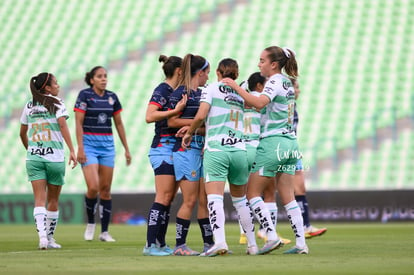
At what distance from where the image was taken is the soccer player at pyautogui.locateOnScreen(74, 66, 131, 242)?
11367 mm

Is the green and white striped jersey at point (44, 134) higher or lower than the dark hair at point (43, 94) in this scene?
lower

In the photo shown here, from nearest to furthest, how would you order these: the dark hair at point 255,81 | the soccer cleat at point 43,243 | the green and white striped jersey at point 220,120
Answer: the green and white striped jersey at point 220,120
the soccer cleat at point 43,243
the dark hair at point 255,81

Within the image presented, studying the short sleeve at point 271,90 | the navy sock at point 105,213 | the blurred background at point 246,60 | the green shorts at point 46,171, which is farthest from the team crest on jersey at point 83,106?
the blurred background at point 246,60

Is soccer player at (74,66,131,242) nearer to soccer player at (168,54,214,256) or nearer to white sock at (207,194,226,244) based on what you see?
soccer player at (168,54,214,256)

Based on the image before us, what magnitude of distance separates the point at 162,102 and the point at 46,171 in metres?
2.21

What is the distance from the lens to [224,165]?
25.8ft

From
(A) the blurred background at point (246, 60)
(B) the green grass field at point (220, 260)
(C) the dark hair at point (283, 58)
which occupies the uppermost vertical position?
(A) the blurred background at point (246, 60)

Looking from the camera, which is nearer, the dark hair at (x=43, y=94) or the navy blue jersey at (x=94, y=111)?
the dark hair at (x=43, y=94)

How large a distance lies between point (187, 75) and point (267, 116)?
0.89 meters

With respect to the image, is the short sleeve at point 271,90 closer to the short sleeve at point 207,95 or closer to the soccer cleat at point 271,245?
the short sleeve at point 207,95

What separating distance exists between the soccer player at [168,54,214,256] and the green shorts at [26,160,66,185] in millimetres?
2117

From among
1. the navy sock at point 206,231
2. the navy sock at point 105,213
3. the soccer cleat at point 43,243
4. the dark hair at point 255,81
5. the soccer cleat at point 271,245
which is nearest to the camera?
the soccer cleat at point 271,245

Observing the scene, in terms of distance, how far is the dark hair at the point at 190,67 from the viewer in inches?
322

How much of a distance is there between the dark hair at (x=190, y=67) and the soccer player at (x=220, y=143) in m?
0.23
